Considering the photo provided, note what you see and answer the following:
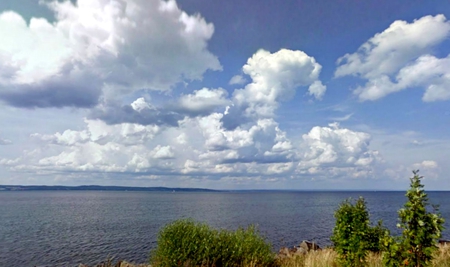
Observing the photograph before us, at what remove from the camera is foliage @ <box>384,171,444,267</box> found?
8227 millimetres

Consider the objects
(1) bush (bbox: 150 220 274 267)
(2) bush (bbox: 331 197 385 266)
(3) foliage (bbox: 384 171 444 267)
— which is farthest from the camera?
(1) bush (bbox: 150 220 274 267)

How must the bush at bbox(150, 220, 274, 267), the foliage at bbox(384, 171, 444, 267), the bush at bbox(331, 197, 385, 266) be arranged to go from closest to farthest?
the foliage at bbox(384, 171, 444, 267)
the bush at bbox(331, 197, 385, 266)
the bush at bbox(150, 220, 274, 267)

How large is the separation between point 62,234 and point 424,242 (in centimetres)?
4921

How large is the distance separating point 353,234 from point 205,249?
631 centimetres

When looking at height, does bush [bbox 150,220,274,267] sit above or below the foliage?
below

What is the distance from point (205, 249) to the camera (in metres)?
13.7

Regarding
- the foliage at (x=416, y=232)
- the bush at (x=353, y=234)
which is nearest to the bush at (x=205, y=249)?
the bush at (x=353, y=234)

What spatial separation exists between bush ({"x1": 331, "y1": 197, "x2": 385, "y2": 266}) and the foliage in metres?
2.18

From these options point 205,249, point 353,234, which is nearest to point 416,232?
point 353,234

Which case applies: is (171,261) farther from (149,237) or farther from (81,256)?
(149,237)

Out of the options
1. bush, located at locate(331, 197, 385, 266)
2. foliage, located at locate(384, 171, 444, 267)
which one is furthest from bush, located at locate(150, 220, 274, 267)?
foliage, located at locate(384, 171, 444, 267)

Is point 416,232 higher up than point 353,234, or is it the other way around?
point 416,232

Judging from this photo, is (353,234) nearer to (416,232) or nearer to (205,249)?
(416,232)

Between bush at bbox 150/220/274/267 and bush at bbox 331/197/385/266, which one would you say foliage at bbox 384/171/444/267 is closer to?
bush at bbox 331/197/385/266
